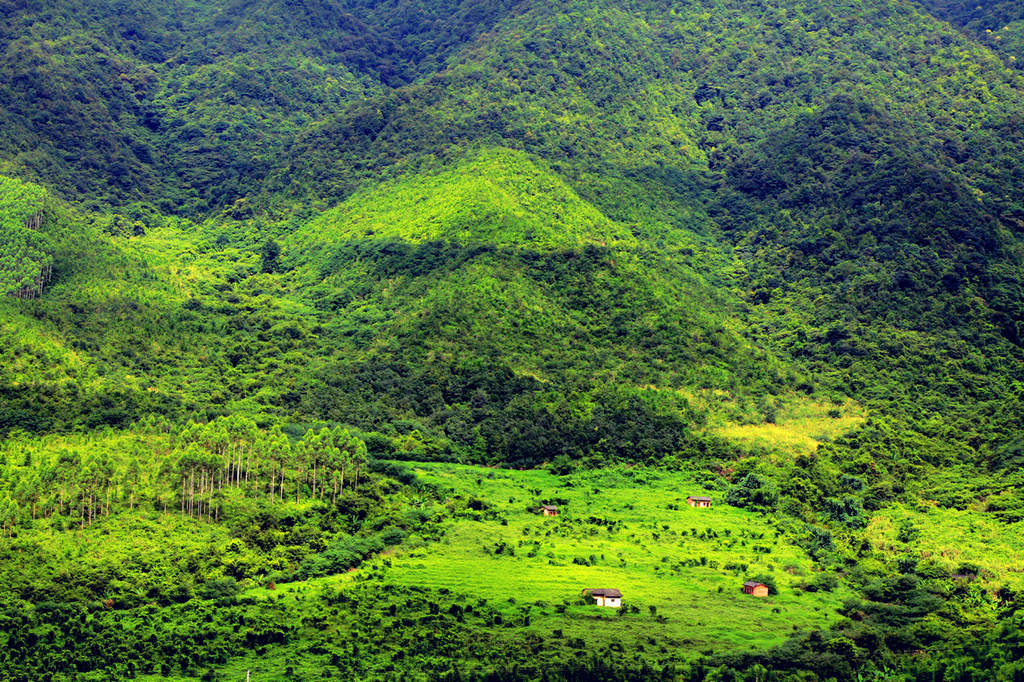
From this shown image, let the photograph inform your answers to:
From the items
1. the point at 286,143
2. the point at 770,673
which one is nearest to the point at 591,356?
the point at 770,673

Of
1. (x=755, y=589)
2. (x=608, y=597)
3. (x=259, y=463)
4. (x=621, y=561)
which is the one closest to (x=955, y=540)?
(x=755, y=589)

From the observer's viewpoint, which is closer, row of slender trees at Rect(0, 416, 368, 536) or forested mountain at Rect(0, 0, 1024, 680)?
forested mountain at Rect(0, 0, 1024, 680)

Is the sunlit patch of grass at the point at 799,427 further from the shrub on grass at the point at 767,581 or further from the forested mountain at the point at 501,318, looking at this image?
the shrub on grass at the point at 767,581

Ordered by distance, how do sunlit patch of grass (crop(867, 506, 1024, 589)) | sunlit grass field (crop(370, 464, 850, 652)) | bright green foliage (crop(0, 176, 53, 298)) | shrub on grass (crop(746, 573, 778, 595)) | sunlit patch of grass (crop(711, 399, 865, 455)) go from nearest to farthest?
sunlit grass field (crop(370, 464, 850, 652)) < shrub on grass (crop(746, 573, 778, 595)) < sunlit patch of grass (crop(867, 506, 1024, 589)) < sunlit patch of grass (crop(711, 399, 865, 455)) < bright green foliage (crop(0, 176, 53, 298))

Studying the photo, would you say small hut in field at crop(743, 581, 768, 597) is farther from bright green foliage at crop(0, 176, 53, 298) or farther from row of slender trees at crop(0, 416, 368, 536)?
bright green foliage at crop(0, 176, 53, 298)

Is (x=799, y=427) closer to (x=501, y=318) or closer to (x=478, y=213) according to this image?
(x=501, y=318)

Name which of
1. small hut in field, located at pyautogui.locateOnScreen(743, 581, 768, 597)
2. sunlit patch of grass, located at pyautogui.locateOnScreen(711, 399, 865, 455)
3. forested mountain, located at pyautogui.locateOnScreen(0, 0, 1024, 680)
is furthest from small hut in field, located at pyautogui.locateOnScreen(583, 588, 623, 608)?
sunlit patch of grass, located at pyautogui.locateOnScreen(711, 399, 865, 455)
